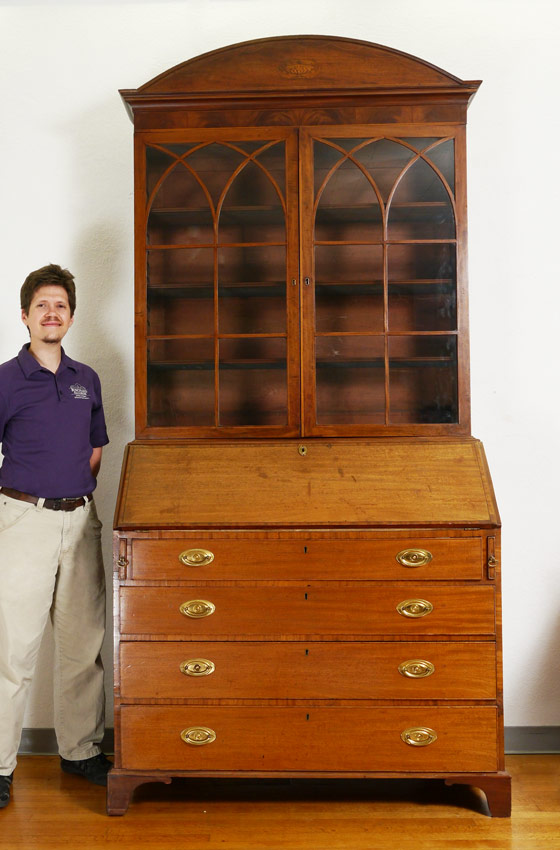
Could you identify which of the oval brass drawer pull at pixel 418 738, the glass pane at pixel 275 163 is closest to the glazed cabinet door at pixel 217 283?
the glass pane at pixel 275 163

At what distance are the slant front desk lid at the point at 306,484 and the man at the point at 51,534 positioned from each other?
23 centimetres

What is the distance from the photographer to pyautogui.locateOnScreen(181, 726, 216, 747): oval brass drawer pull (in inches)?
87.1

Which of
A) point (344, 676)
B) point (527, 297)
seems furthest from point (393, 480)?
point (527, 297)

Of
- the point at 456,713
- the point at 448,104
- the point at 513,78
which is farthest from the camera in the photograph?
the point at 513,78

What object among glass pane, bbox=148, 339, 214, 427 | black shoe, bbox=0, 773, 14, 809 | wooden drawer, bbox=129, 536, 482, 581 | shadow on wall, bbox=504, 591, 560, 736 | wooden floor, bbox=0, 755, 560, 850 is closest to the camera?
wooden floor, bbox=0, 755, 560, 850

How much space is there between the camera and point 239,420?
240 cm

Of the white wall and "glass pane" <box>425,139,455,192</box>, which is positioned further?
the white wall

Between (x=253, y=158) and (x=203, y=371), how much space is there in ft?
2.38

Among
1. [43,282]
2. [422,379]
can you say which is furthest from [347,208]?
[43,282]

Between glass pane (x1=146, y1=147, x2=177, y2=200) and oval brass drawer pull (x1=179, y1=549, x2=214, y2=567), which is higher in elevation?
glass pane (x1=146, y1=147, x2=177, y2=200)

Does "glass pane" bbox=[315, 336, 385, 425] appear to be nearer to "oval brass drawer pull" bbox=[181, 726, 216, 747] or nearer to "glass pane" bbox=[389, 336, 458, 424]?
"glass pane" bbox=[389, 336, 458, 424]

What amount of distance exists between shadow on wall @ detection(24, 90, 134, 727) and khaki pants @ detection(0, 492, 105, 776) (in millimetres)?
372

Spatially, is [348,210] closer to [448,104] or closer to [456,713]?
[448,104]

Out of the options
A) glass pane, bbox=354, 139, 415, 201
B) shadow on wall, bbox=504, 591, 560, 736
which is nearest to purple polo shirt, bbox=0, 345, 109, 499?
glass pane, bbox=354, 139, 415, 201
